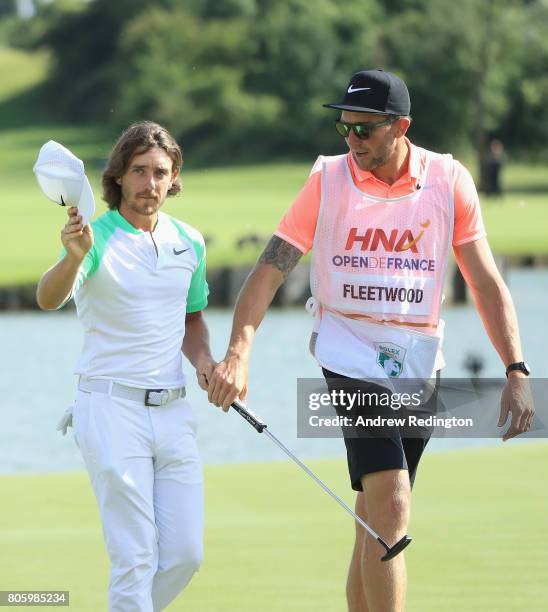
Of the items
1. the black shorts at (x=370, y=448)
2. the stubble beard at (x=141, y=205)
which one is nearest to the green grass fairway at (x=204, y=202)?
the stubble beard at (x=141, y=205)

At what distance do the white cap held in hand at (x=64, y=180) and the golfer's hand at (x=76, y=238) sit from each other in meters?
0.06

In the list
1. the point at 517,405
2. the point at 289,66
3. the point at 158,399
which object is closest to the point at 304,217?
the point at 158,399

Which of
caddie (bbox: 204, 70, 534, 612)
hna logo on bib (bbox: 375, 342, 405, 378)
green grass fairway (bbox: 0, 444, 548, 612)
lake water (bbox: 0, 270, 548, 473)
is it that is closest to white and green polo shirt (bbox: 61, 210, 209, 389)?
caddie (bbox: 204, 70, 534, 612)

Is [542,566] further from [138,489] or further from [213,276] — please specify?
[213,276]

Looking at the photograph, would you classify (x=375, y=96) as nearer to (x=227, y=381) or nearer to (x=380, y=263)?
(x=380, y=263)

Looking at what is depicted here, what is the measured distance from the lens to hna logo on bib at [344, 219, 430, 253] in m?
4.49

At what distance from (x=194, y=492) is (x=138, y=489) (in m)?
0.21

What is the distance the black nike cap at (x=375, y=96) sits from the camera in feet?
14.7

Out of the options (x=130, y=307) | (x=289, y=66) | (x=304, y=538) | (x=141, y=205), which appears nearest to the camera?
A: (x=130, y=307)

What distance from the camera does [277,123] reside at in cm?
6919

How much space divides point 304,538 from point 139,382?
8.34 ft

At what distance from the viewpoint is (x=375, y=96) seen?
4.49 metres

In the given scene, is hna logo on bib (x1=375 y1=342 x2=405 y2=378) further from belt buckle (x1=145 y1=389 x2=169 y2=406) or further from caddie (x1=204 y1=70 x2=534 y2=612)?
belt buckle (x1=145 y1=389 x2=169 y2=406)

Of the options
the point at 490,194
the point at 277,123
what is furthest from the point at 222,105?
the point at 490,194
